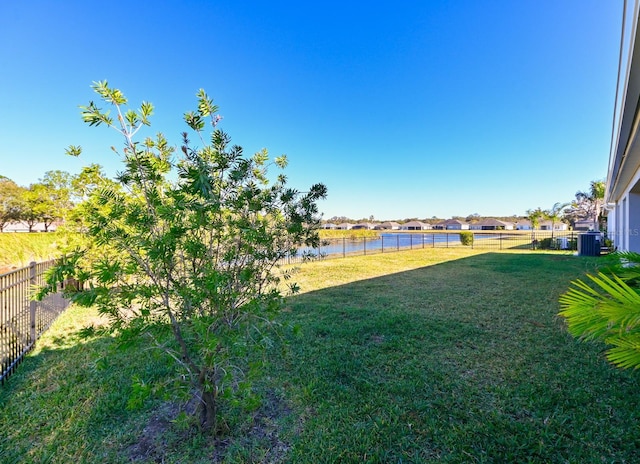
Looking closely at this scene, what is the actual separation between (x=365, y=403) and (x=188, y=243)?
2.15m

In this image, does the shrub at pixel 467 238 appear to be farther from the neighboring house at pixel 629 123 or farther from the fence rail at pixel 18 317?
the fence rail at pixel 18 317

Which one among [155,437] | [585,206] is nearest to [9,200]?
[155,437]

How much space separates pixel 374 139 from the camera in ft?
60.1

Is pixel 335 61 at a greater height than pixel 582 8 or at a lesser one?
greater

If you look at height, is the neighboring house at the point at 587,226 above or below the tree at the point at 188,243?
above

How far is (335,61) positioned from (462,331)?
11.4m

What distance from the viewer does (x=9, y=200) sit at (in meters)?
30.8

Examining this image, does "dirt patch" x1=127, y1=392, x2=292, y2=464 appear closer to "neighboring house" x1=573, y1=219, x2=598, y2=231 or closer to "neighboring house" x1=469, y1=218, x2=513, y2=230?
"neighboring house" x1=573, y1=219, x2=598, y2=231

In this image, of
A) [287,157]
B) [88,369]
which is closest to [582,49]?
[287,157]

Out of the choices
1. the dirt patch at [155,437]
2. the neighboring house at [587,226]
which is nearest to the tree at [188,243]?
the dirt patch at [155,437]

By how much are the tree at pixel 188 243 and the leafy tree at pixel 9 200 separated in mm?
42744

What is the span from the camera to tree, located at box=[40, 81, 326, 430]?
1.66 m

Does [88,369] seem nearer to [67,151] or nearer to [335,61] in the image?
[67,151]

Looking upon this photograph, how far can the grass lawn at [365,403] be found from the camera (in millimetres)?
1984
